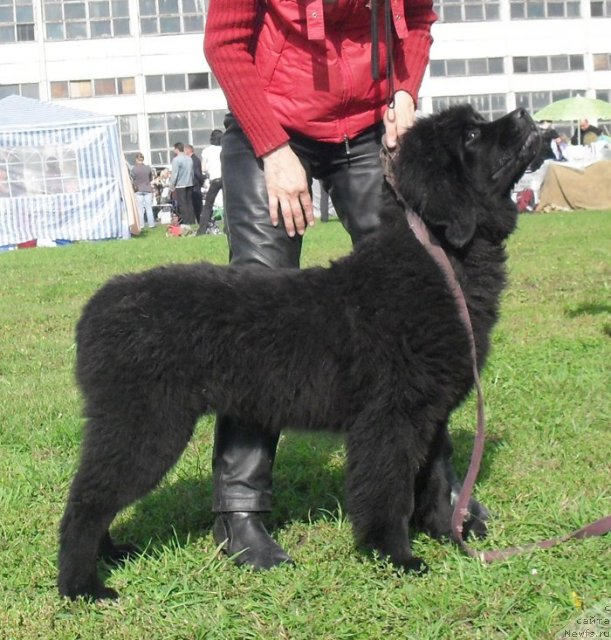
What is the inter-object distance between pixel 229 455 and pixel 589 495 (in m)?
1.50

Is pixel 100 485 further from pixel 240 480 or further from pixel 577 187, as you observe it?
pixel 577 187

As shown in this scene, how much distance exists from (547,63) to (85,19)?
2035 centimetres

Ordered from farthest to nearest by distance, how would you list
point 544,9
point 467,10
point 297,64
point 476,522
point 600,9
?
1. point 600,9
2. point 544,9
3. point 467,10
4. point 476,522
5. point 297,64

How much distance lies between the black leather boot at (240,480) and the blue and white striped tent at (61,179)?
17.3 meters

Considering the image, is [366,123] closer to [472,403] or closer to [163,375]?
[163,375]

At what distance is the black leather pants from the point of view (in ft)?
11.8

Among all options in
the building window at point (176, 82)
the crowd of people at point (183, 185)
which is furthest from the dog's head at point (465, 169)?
the building window at point (176, 82)

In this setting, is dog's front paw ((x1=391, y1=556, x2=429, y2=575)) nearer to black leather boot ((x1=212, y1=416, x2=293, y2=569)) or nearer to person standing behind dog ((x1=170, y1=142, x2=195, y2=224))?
black leather boot ((x1=212, y1=416, x2=293, y2=569))

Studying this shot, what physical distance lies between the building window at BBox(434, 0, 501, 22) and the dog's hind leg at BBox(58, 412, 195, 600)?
41.4 metres

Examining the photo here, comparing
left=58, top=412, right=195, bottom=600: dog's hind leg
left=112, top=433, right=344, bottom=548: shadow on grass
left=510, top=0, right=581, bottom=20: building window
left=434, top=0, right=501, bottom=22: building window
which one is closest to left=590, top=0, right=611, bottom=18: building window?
left=510, top=0, right=581, bottom=20: building window

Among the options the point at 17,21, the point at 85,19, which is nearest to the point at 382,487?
the point at 85,19

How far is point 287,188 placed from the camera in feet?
11.4

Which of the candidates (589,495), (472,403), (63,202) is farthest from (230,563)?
(63,202)

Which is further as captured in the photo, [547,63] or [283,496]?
[547,63]
